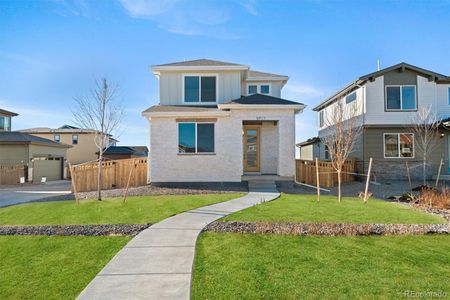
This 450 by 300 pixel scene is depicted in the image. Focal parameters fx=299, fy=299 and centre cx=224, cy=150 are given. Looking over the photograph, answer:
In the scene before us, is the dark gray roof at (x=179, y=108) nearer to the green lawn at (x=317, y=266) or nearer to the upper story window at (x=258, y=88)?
the upper story window at (x=258, y=88)

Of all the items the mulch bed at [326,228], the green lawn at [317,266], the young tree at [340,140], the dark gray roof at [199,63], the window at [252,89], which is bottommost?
the green lawn at [317,266]

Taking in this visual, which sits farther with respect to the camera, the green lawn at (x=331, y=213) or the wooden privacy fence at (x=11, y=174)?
the wooden privacy fence at (x=11, y=174)

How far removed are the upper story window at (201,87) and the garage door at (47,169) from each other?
62.1ft

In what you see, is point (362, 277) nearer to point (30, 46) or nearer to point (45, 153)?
point (30, 46)

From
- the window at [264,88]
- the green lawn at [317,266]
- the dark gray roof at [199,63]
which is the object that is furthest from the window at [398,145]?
the green lawn at [317,266]

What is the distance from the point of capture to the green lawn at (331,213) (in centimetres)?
812

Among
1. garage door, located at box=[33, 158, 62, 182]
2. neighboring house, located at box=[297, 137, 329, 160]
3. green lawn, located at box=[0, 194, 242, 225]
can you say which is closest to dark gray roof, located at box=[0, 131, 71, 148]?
garage door, located at box=[33, 158, 62, 182]

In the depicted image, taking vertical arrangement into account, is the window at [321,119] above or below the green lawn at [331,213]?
above

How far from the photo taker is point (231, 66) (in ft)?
56.3

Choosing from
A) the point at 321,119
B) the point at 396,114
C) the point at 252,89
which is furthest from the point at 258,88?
the point at 321,119

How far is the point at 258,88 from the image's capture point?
2211cm

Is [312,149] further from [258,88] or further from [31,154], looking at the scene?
[31,154]

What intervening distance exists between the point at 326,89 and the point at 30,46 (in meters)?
20.8

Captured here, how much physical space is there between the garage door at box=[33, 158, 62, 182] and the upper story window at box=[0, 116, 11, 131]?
616 cm
